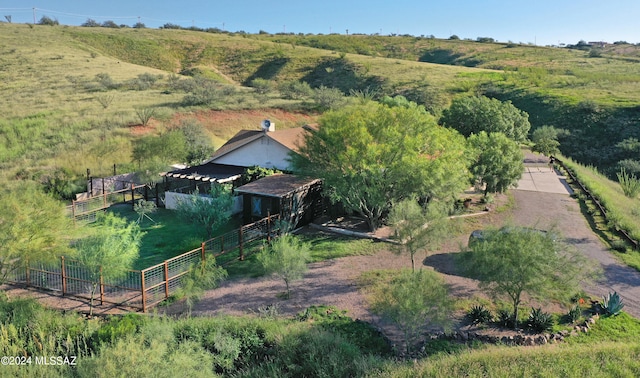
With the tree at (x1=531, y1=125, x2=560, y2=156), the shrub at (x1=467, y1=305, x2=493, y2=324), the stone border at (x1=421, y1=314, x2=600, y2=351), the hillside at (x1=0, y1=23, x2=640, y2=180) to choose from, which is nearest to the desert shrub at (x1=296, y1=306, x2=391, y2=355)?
the stone border at (x1=421, y1=314, x2=600, y2=351)

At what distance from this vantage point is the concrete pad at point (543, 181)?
28.5m

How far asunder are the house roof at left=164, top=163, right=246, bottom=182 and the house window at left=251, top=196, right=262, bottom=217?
265cm

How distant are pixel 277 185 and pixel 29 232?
1013 centimetres

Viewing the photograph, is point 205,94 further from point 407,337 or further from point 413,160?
point 407,337

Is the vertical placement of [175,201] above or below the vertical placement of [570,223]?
above

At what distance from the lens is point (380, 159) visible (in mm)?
18156

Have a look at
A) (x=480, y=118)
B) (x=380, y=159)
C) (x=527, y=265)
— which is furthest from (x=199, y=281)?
(x=480, y=118)

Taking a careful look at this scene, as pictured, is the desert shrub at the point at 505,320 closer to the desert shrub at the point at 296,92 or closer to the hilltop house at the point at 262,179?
the hilltop house at the point at 262,179

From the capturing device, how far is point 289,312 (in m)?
12.6

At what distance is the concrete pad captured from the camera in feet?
93.4

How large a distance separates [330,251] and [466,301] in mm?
5603

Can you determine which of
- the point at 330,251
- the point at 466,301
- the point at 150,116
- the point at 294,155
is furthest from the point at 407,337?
the point at 150,116

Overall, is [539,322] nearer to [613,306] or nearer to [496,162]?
[613,306]

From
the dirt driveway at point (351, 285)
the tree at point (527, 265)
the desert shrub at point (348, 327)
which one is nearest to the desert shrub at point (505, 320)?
the tree at point (527, 265)
